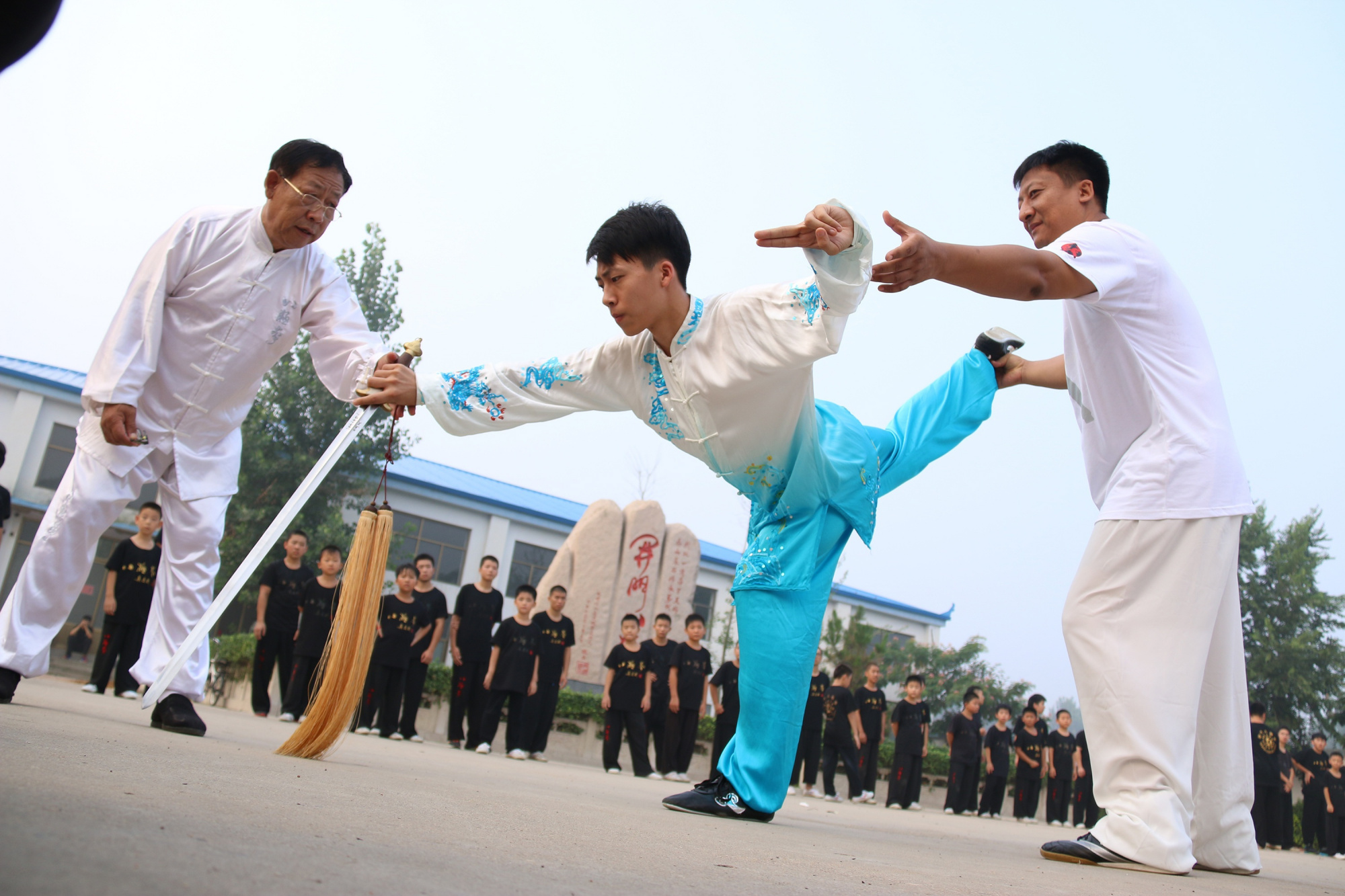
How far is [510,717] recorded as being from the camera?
320 inches

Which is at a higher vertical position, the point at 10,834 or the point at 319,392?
the point at 319,392

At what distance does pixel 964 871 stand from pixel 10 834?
169 cm

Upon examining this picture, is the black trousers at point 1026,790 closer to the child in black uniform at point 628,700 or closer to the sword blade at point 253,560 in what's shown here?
the child in black uniform at point 628,700

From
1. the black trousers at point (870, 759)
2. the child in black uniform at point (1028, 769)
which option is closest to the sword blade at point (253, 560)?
the black trousers at point (870, 759)

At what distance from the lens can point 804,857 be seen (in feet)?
5.96

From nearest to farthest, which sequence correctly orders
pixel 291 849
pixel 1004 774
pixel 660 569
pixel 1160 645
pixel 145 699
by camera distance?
pixel 291 849, pixel 1160 645, pixel 145 699, pixel 1004 774, pixel 660 569

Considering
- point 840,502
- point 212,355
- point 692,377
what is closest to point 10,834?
point 692,377

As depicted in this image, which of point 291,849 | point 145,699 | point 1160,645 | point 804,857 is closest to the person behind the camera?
point 291,849

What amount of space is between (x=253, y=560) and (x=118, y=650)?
19.5 feet

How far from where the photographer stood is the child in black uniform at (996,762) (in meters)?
11.4

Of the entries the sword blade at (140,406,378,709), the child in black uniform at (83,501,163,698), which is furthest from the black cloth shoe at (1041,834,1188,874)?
the child in black uniform at (83,501,163,698)

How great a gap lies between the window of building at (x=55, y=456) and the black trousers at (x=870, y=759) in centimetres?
1531

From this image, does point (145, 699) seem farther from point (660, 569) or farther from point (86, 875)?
point (660, 569)

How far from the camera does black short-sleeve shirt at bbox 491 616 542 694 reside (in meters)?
8.00
